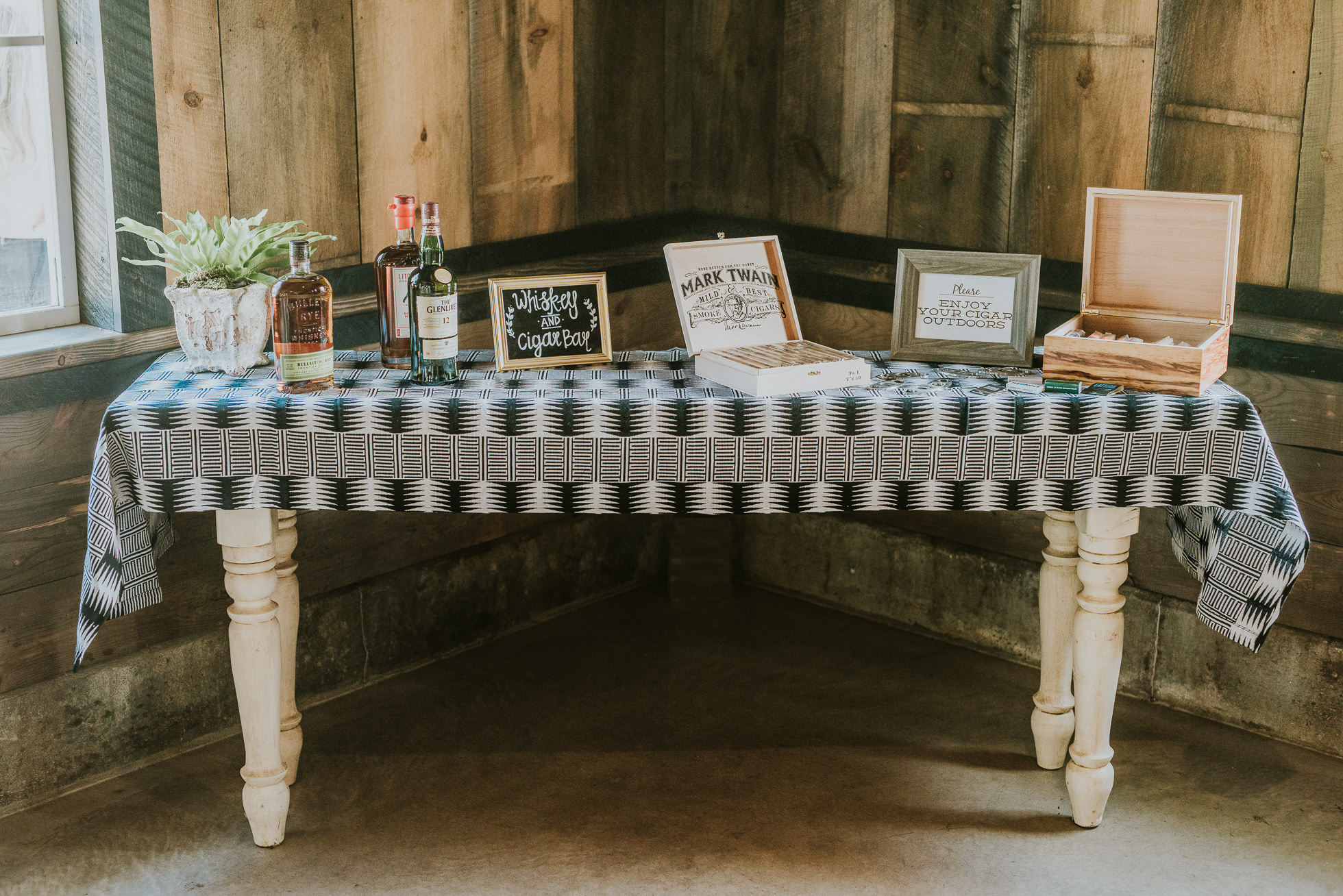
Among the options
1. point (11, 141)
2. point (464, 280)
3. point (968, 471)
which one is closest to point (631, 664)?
point (464, 280)

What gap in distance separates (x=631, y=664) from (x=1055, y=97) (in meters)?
1.65

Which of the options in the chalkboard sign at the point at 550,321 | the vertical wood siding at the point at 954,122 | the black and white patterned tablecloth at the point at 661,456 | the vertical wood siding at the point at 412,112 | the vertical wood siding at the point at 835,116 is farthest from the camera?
the vertical wood siding at the point at 835,116

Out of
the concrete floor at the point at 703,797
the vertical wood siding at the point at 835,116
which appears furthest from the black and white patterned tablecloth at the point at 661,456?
the vertical wood siding at the point at 835,116

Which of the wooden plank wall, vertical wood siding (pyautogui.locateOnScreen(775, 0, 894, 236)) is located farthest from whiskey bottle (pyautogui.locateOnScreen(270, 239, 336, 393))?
vertical wood siding (pyautogui.locateOnScreen(775, 0, 894, 236))

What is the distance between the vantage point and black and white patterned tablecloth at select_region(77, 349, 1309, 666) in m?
2.27

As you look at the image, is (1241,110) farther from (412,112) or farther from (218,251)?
(218,251)

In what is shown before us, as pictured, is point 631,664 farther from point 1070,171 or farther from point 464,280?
point 1070,171

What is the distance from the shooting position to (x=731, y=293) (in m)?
2.61

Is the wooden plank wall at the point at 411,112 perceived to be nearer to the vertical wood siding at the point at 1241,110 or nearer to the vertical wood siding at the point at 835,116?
the vertical wood siding at the point at 835,116

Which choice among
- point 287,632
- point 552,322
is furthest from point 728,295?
point 287,632

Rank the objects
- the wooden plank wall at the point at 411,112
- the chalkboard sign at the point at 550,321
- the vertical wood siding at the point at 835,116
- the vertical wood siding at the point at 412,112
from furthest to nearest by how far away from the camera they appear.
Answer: the vertical wood siding at the point at 835,116 → the vertical wood siding at the point at 412,112 → the wooden plank wall at the point at 411,112 → the chalkboard sign at the point at 550,321

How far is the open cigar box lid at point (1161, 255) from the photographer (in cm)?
247

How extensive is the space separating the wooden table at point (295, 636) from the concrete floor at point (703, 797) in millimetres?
118

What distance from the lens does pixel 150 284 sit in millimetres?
2678
